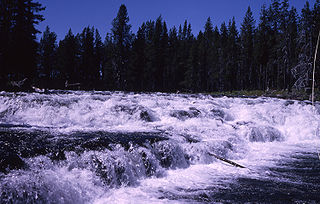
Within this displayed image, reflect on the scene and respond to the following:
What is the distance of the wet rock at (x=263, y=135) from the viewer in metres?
11.1

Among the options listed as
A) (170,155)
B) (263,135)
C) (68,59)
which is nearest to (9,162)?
(170,155)

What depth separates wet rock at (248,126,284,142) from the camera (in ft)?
36.3

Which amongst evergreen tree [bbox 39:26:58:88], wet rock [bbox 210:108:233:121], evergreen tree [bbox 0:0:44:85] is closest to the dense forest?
evergreen tree [bbox 39:26:58:88]

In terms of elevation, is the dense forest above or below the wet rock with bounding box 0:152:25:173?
above

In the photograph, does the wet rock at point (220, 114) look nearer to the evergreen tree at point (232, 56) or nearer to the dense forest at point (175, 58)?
the dense forest at point (175, 58)

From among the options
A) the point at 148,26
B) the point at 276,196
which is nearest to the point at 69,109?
the point at 276,196

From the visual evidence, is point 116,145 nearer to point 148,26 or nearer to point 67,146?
point 67,146

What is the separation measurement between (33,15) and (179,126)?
20166 mm

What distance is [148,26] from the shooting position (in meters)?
57.5

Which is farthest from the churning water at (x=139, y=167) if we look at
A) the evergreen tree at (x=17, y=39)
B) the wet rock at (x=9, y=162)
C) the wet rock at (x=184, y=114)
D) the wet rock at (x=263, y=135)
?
the evergreen tree at (x=17, y=39)

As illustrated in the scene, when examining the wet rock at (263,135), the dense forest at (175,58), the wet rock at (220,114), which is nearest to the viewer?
the wet rock at (263,135)

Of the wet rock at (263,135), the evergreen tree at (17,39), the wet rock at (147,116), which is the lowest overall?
the wet rock at (263,135)

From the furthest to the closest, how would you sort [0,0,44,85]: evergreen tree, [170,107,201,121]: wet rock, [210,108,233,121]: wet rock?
1. [0,0,44,85]: evergreen tree
2. [210,108,233,121]: wet rock
3. [170,107,201,121]: wet rock

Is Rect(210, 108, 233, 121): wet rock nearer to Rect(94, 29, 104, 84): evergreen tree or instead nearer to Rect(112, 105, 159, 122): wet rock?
Rect(112, 105, 159, 122): wet rock
